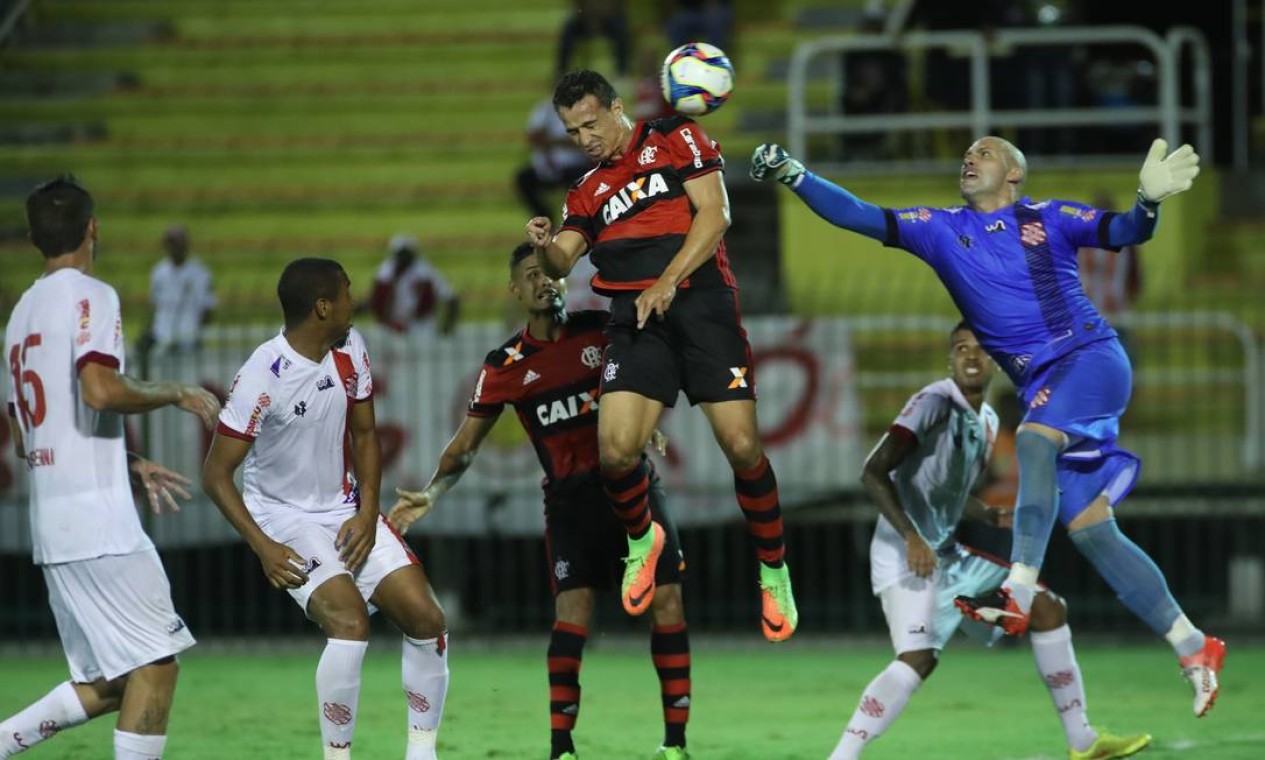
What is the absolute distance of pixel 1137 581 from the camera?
8.88m

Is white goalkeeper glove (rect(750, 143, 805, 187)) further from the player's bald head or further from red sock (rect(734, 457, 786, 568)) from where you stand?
red sock (rect(734, 457, 786, 568))

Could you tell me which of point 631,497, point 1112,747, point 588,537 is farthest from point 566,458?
point 1112,747

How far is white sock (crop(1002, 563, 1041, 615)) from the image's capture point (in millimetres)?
8516

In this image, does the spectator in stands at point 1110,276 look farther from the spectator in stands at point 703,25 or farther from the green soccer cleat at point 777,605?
the green soccer cleat at point 777,605

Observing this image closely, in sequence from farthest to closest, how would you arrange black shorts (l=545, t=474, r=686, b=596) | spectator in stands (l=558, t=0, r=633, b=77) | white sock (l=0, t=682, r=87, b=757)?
spectator in stands (l=558, t=0, r=633, b=77)
black shorts (l=545, t=474, r=686, b=596)
white sock (l=0, t=682, r=87, b=757)

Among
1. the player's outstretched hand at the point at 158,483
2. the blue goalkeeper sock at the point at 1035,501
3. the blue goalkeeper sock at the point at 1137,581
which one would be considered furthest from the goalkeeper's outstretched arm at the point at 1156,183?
the player's outstretched hand at the point at 158,483

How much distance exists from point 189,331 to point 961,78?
6815mm

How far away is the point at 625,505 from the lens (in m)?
8.91

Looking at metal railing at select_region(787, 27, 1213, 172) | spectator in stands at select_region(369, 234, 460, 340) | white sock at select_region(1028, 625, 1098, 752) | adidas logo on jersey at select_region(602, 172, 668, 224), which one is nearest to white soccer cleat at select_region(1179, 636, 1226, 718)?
white sock at select_region(1028, 625, 1098, 752)

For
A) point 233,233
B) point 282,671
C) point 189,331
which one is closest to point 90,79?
point 233,233

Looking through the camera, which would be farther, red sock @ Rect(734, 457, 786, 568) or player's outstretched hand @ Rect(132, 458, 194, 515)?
red sock @ Rect(734, 457, 786, 568)

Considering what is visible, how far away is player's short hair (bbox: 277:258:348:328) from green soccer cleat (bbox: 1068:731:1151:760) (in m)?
3.78

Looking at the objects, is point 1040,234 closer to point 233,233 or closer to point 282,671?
point 282,671

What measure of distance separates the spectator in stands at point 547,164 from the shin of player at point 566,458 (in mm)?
8748
